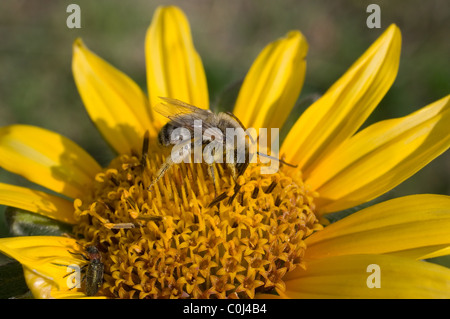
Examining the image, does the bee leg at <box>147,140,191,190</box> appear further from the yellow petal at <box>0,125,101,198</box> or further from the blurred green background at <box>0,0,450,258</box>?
the blurred green background at <box>0,0,450,258</box>

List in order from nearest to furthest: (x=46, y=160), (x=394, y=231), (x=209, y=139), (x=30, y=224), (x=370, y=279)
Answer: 1. (x=370, y=279)
2. (x=394, y=231)
3. (x=209, y=139)
4. (x=30, y=224)
5. (x=46, y=160)

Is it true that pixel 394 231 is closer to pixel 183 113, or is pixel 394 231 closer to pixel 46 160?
pixel 183 113

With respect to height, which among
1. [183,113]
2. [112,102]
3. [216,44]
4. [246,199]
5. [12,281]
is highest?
[216,44]

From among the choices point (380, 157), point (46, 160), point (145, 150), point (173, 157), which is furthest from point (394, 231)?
point (46, 160)

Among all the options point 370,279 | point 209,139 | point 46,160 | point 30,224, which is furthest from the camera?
point 46,160

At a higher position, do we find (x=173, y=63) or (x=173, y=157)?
(x=173, y=63)

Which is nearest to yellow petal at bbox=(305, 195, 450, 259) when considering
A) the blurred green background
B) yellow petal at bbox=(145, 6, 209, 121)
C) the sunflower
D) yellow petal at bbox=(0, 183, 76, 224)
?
the sunflower
